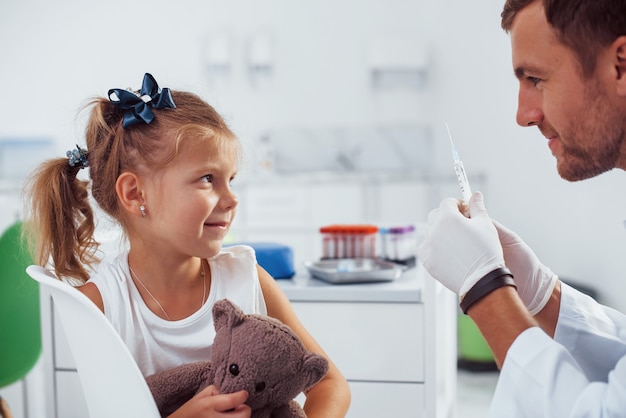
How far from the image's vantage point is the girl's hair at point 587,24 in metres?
0.93

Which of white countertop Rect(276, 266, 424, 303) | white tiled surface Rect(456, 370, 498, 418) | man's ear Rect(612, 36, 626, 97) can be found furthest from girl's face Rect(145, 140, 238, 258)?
Answer: white tiled surface Rect(456, 370, 498, 418)

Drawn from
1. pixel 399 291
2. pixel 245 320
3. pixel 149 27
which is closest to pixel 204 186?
pixel 245 320

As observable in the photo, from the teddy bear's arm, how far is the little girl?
3.5 inches

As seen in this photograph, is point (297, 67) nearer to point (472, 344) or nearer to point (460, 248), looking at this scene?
point (472, 344)

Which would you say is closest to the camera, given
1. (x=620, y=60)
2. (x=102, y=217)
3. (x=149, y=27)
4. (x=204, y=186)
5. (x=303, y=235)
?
(x=620, y=60)

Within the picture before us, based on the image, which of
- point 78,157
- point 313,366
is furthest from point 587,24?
point 78,157

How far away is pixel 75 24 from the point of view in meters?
4.91

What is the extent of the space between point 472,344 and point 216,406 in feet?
8.16

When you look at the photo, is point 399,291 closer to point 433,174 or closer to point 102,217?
point 102,217

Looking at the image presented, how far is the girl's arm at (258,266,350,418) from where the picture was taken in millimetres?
1106

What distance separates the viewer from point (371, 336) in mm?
1521

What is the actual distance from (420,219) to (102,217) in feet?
9.52

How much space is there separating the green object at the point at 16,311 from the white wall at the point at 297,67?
2.29 metres

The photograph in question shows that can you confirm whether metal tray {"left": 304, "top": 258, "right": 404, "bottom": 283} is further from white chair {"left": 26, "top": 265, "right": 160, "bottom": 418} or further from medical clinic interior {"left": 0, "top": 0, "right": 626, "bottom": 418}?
medical clinic interior {"left": 0, "top": 0, "right": 626, "bottom": 418}
